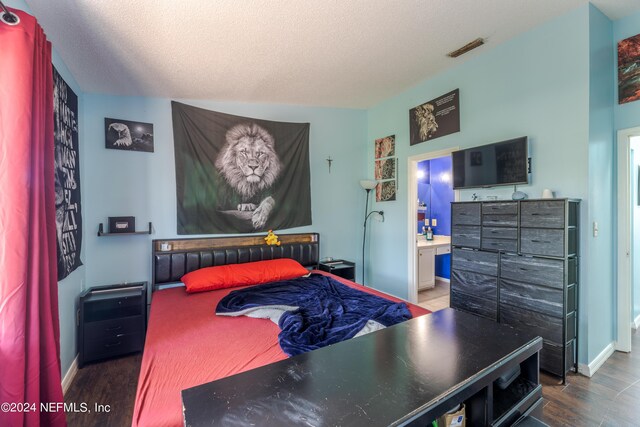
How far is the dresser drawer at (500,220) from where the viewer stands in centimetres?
236

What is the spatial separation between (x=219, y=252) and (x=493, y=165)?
3016mm

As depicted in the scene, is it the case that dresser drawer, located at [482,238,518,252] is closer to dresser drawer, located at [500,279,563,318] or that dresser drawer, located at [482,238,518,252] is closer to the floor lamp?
dresser drawer, located at [500,279,563,318]

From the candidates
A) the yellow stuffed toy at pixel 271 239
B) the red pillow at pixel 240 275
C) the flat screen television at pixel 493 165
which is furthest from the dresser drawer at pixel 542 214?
the yellow stuffed toy at pixel 271 239

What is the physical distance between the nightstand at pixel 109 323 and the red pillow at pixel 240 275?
48 cm

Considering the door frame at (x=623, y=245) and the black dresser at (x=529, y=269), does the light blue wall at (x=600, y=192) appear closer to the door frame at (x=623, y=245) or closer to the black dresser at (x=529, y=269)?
the door frame at (x=623, y=245)

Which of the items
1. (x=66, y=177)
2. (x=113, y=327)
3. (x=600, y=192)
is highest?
(x=66, y=177)

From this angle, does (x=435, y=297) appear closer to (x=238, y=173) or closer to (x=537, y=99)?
(x=537, y=99)

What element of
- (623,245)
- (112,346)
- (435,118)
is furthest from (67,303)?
(623,245)

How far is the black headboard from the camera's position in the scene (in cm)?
303

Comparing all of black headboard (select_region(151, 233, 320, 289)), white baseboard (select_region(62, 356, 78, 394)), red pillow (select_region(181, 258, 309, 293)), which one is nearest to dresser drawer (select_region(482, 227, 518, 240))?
red pillow (select_region(181, 258, 309, 293))

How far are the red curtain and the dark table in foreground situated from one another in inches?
35.5

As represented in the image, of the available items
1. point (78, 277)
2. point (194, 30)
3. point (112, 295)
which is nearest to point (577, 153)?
point (194, 30)

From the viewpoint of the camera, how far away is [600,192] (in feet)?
7.72

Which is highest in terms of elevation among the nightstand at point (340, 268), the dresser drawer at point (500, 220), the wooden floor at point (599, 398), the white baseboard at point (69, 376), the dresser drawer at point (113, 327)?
the dresser drawer at point (500, 220)
